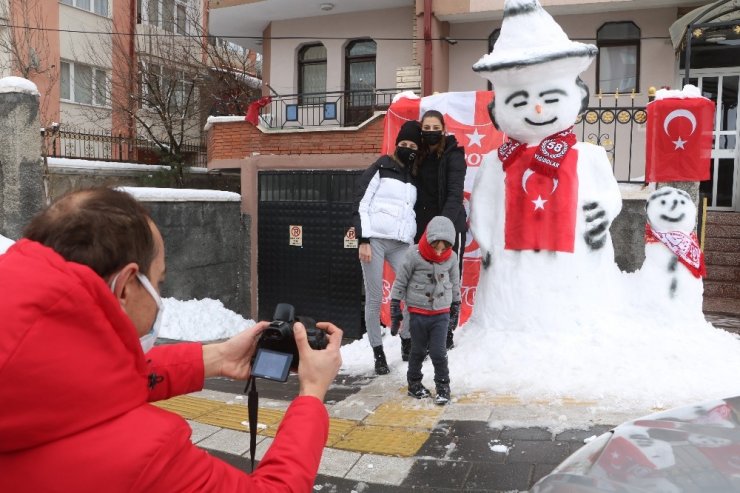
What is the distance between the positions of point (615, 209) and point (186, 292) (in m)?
6.12

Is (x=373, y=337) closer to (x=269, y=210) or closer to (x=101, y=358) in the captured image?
(x=101, y=358)

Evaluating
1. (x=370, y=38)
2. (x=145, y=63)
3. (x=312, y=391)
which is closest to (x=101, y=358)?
(x=312, y=391)

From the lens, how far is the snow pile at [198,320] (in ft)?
26.6

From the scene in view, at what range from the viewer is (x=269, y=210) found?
995 cm

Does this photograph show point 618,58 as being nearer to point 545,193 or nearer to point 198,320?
point 545,193

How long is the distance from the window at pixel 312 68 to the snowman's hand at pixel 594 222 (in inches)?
407

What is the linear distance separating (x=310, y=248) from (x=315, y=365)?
8089mm

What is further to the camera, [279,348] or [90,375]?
[279,348]

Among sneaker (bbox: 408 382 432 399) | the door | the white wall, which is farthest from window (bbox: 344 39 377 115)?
sneaker (bbox: 408 382 432 399)

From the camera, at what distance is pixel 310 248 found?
9602 millimetres

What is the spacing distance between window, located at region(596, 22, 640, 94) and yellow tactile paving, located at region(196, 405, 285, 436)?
399 inches

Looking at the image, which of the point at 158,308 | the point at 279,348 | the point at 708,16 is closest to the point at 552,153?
the point at 279,348

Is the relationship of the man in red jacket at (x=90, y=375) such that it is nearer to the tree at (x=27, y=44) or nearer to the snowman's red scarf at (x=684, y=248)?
the snowman's red scarf at (x=684, y=248)

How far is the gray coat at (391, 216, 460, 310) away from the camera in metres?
4.40
